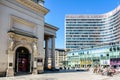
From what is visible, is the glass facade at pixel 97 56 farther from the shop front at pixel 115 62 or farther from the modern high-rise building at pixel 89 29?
the modern high-rise building at pixel 89 29

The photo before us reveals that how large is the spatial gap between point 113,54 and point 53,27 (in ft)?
158

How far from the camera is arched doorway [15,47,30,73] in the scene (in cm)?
2662

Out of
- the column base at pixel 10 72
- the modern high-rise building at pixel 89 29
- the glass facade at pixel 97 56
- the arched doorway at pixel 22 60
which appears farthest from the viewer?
the modern high-rise building at pixel 89 29

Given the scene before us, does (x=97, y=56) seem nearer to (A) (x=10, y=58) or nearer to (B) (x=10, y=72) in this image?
(A) (x=10, y=58)

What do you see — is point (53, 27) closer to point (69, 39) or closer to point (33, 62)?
point (33, 62)

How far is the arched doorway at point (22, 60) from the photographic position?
26.6 metres

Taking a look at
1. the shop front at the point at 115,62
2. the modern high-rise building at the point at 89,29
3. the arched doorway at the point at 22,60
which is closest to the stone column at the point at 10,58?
the arched doorway at the point at 22,60

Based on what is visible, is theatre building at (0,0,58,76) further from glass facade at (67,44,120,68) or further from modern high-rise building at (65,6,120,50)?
modern high-rise building at (65,6,120,50)

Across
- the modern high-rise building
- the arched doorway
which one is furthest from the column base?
the modern high-rise building

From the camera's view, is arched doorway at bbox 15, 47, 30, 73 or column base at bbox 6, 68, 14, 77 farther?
arched doorway at bbox 15, 47, 30, 73

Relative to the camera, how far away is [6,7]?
77.7 feet

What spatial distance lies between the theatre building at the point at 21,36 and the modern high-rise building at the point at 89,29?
116 metres

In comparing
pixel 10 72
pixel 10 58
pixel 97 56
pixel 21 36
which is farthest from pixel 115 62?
pixel 10 72

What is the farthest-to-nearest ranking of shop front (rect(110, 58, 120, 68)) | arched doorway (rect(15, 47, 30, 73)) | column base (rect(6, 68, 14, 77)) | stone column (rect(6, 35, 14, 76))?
shop front (rect(110, 58, 120, 68))
arched doorway (rect(15, 47, 30, 73))
stone column (rect(6, 35, 14, 76))
column base (rect(6, 68, 14, 77))
